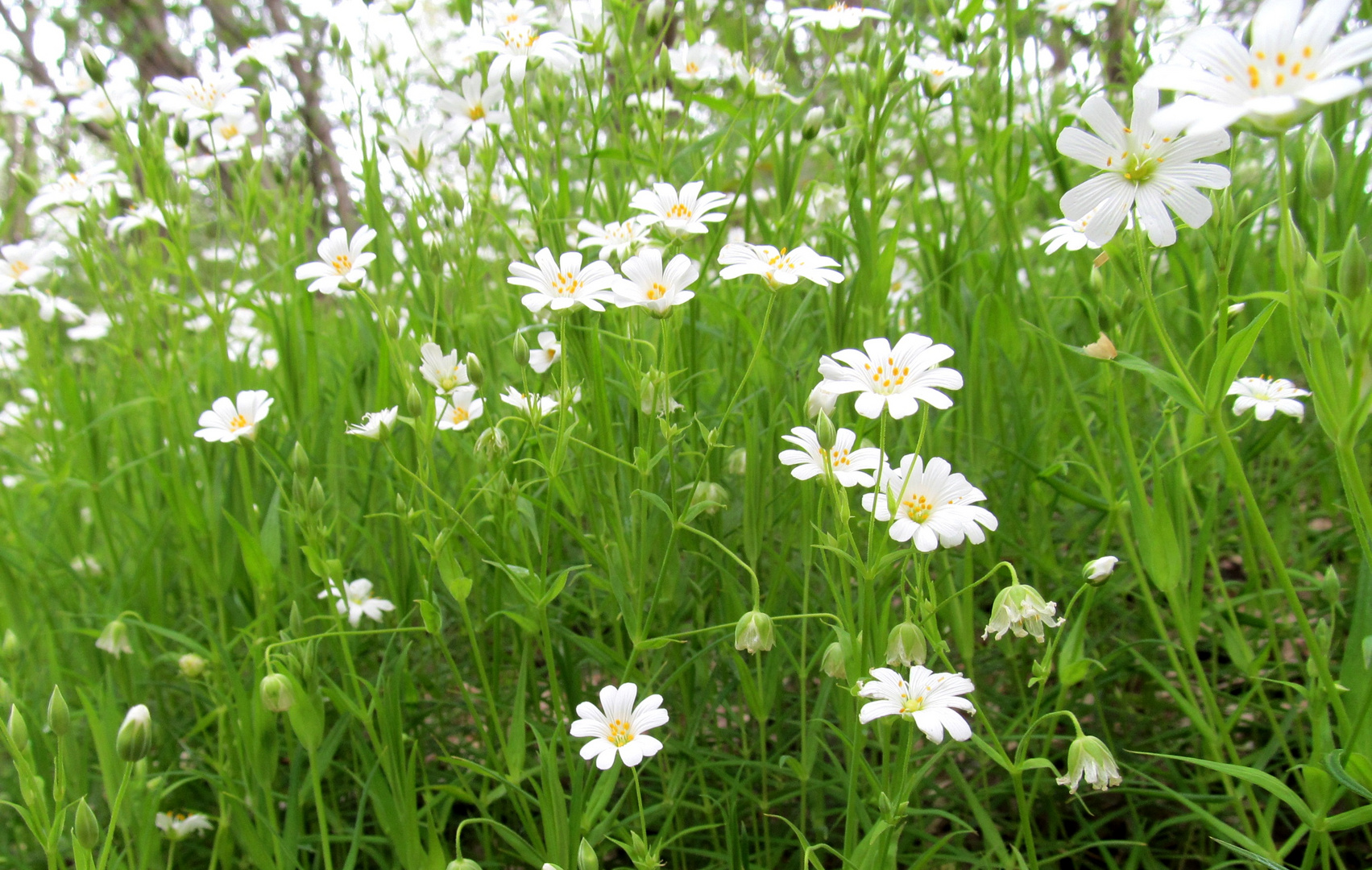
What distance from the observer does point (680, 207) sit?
4.98 feet

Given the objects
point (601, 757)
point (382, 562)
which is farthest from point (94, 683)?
point (601, 757)

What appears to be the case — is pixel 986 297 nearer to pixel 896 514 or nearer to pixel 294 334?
pixel 896 514

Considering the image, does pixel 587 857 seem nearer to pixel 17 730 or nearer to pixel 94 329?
pixel 17 730

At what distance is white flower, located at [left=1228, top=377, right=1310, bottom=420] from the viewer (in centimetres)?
138

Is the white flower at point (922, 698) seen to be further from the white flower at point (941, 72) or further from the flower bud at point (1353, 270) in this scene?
the white flower at point (941, 72)

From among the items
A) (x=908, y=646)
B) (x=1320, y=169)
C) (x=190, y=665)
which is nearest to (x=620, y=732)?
(x=908, y=646)

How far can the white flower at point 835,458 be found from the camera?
117 centimetres

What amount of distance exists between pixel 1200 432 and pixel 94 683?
6.62 ft

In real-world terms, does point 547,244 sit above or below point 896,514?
above

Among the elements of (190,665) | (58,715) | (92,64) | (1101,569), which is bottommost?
(190,665)

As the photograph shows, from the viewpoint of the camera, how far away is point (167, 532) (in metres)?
2.09

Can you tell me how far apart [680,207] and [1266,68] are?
34.6 inches

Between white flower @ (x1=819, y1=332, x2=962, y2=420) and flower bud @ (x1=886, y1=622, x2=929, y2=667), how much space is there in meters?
0.26

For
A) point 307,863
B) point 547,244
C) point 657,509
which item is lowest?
point 307,863
